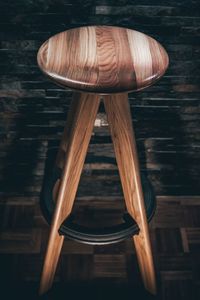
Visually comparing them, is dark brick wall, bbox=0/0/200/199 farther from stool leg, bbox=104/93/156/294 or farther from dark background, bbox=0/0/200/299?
stool leg, bbox=104/93/156/294

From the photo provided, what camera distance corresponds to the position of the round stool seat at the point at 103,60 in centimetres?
90

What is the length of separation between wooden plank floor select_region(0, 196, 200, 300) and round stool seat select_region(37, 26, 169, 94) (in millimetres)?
1267

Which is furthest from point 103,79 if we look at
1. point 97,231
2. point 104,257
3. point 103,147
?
point 104,257

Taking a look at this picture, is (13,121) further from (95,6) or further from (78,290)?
(78,290)

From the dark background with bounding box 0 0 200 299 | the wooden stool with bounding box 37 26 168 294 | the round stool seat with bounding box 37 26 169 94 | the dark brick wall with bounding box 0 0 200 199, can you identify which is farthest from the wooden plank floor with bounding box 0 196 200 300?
the round stool seat with bounding box 37 26 169 94

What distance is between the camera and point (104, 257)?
192cm

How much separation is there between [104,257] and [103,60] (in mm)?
1312

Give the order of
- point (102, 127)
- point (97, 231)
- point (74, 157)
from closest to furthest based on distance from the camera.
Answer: point (74, 157) → point (97, 231) → point (102, 127)

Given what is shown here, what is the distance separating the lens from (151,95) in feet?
5.73

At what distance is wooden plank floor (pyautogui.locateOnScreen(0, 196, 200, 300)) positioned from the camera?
1.78 metres

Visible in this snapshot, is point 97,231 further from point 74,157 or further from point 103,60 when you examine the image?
point 103,60

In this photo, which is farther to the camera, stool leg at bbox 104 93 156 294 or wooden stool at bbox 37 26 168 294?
stool leg at bbox 104 93 156 294

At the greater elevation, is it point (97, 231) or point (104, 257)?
point (97, 231)

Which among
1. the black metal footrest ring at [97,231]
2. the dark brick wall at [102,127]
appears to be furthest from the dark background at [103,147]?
the black metal footrest ring at [97,231]
